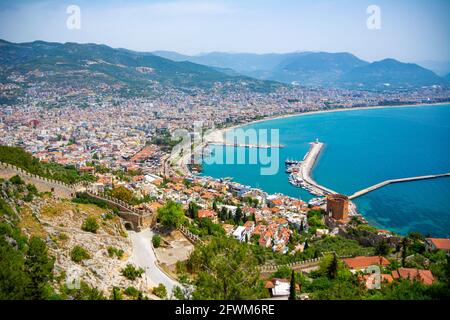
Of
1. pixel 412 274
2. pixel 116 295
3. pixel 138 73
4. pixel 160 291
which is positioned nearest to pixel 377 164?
pixel 412 274

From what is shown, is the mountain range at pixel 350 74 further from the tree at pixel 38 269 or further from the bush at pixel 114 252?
the tree at pixel 38 269

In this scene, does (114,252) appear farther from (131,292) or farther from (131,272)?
(131,292)

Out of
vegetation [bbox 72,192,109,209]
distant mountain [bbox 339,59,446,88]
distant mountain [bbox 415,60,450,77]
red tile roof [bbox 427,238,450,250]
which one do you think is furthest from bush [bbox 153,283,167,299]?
distant mountain [bbox 415,60,450,77]

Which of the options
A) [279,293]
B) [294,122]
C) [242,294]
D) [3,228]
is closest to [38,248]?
[3,228]

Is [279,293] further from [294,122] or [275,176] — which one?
[294,122]

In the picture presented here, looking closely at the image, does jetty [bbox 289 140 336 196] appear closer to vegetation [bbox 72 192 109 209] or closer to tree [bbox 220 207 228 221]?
tree [bbox 220 207 228 221]

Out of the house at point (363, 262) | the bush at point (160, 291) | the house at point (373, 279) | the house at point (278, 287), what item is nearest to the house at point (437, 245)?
the house at point (363, 262)
